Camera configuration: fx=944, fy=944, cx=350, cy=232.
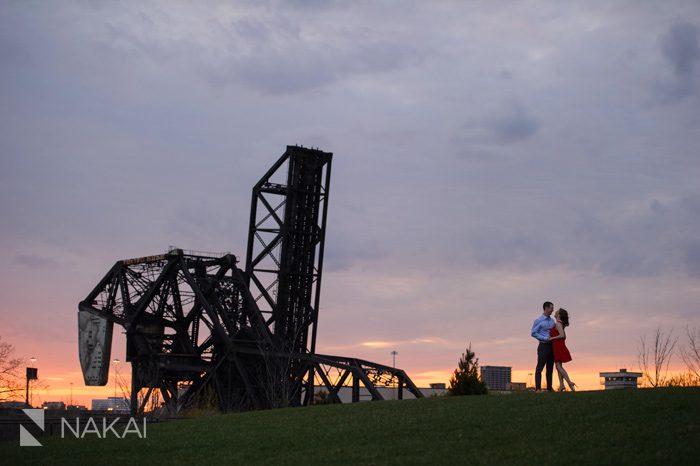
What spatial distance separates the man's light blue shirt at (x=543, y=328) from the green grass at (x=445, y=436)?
1.61 meters

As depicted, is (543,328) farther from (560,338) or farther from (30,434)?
(30,434)

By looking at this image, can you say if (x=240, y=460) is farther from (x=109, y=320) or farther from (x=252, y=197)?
(x=109, y=320)

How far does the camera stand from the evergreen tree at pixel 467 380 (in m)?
35.9

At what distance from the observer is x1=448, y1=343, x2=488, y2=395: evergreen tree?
35.9m

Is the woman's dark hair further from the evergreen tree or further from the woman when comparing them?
the evergreen tree

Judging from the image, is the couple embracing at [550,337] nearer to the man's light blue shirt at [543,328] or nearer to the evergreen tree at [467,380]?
the man's light blue shirt at [543,328]

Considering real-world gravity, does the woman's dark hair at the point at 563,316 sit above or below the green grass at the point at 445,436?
above

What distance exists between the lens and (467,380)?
118 ft

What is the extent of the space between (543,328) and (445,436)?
19.8 feet

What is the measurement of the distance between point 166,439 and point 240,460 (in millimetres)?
5241

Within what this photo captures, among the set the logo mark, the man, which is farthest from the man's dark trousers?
the logo mark

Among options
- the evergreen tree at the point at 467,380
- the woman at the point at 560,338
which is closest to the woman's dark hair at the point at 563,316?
the woman at the point at 560,338

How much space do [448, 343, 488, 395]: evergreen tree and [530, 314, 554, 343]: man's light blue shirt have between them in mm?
10035

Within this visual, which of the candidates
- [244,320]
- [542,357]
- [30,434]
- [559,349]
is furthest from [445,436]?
[244,320]
